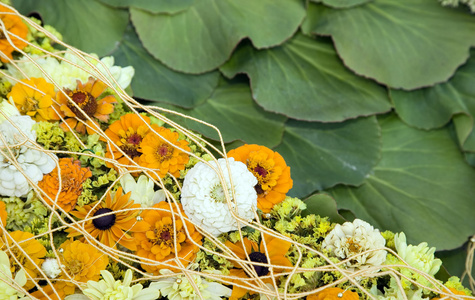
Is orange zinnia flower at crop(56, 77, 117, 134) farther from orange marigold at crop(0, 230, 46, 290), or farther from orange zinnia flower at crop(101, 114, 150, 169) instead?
orange marigold at crop(0, 230, 46, 290)

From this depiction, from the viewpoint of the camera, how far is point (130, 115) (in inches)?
25.3

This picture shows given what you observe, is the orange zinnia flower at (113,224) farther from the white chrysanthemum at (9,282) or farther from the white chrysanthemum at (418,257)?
the white chrysanthemum at (418,257)

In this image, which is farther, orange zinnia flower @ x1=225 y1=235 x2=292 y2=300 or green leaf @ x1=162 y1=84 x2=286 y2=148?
green leaf @ x1=162 y1=84 x2=286 y2=148

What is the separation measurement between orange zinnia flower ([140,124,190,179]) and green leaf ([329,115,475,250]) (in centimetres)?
57

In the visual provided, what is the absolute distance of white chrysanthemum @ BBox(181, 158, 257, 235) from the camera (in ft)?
1.78

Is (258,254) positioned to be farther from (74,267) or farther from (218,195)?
(74,267)

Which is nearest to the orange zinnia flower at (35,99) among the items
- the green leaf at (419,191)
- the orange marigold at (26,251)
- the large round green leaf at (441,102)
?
the orange marigold at (26,251)

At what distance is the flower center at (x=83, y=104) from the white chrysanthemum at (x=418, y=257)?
0.53 meters

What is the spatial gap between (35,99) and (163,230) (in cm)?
33

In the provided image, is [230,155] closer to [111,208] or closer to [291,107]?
[111,208]

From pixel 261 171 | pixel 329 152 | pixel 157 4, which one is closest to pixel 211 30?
pixel 157 4

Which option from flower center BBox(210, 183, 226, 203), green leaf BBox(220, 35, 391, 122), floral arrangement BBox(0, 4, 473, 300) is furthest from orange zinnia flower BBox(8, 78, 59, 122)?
green leaf BBox(220, 35, 391, 122)

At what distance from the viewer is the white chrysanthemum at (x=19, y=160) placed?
58 centimetres

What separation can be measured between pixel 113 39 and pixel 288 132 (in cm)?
54
